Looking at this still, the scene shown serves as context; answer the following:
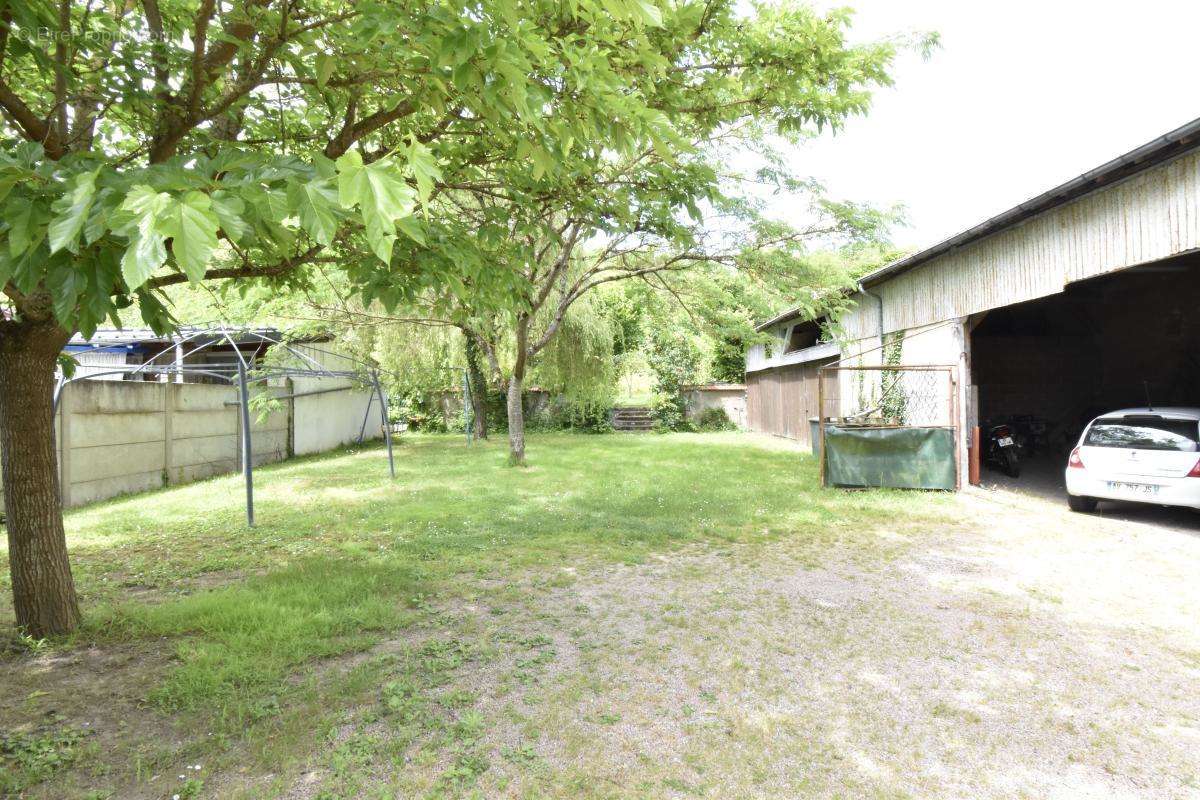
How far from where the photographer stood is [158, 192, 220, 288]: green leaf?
1.34 meters

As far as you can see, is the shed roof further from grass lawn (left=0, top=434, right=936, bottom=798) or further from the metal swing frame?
the metal swing frame

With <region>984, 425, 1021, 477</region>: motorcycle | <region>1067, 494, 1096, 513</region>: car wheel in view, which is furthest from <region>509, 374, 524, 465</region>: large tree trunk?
<region>1067, 494, 1096, 513</region>: car wheel

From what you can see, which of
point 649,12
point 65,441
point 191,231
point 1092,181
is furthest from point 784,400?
point 191,231

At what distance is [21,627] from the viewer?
397 centimetres

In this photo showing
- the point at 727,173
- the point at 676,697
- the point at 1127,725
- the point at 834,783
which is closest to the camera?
the point at 834,783

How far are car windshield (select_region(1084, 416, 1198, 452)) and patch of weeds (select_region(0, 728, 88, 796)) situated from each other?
380 inches

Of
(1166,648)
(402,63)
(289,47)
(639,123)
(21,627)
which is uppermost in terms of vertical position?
(289,47)

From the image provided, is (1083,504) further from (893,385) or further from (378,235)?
(378,235)

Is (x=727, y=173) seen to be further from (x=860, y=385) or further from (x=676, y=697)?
(x=676, y=697)

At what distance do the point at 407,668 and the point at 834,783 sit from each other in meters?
2.38

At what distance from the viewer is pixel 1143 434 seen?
7008 mm

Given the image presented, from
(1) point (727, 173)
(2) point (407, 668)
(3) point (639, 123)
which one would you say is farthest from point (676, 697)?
(1) point (727, 173)

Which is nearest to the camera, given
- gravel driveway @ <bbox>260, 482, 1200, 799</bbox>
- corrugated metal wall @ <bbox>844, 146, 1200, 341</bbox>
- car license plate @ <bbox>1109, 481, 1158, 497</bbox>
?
gravel driveway @ <bbox>260, 482, 1200, 799</bbox>

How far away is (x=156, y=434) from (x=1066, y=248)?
46.8 ft
